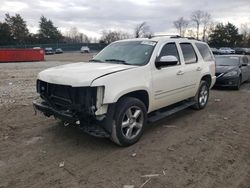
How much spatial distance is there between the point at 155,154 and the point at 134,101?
3.19ft

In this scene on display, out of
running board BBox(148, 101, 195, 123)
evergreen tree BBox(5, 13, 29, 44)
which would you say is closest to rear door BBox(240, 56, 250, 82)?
running board BBox(148, 101, 195, 123)

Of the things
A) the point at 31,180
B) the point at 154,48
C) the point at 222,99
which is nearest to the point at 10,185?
the point at 31,180

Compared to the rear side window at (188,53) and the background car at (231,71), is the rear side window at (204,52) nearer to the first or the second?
the rear side window at (188,53)

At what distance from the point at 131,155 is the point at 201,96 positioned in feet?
12.2

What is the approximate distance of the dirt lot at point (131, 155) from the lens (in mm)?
3816

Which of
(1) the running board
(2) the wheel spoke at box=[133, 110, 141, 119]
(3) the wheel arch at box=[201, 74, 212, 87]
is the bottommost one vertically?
(1) the running board

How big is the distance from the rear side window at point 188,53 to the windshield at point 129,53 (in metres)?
1.11

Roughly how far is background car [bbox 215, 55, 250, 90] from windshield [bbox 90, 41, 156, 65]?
6443 millimetres

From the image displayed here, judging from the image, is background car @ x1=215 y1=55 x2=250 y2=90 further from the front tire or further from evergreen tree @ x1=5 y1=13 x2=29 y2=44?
evergreen tree @ x1=5 y1=13 x2=29 y2=44

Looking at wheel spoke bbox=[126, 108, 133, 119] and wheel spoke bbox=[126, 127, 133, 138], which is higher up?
wheel spoke bbox=[126, 108, 133, 119]

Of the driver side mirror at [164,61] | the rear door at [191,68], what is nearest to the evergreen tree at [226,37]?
the rear door at [191,68]

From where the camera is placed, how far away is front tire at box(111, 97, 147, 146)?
4660 millimetres

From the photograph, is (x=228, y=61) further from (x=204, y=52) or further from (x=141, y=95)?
(x=141, y=95)

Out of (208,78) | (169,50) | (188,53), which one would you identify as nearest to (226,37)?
(208,78)
